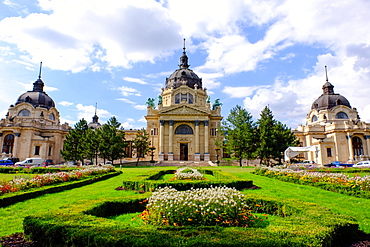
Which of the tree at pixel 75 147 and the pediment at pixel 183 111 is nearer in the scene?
the tree at pixel 75 147

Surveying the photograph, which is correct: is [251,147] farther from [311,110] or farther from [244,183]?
[311,110]

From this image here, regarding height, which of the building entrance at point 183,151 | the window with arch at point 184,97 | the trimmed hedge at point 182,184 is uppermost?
the window with arch at point 184,97

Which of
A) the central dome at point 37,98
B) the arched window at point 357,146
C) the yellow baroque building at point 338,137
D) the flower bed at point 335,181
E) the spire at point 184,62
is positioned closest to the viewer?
the flower bed at point 335,181

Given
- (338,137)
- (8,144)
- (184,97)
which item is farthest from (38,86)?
(338,137)

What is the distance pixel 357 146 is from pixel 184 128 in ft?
123

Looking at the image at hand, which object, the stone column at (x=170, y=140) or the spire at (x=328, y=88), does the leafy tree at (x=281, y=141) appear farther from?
the spire at (x=328, y=88)

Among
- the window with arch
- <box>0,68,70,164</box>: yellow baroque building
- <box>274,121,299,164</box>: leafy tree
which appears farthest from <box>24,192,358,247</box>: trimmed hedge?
<box>0,68,70,164</box>: yellow baroque building

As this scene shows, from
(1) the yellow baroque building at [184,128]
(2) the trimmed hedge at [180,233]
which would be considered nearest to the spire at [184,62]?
(1) the yellow baroque building at [184,128]

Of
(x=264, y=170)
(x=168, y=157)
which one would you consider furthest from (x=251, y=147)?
(x=168, y=157)

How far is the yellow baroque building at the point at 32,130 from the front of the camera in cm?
4894

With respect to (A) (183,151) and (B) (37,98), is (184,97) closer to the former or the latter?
(A) (183,151)

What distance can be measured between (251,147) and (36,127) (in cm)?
4547

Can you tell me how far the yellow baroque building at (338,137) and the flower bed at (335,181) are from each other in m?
34.3

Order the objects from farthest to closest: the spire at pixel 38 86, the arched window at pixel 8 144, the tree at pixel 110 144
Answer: the spire at pixel 38 86 < the arched window at pixel 8 144 < the tree at pixel 110 144
